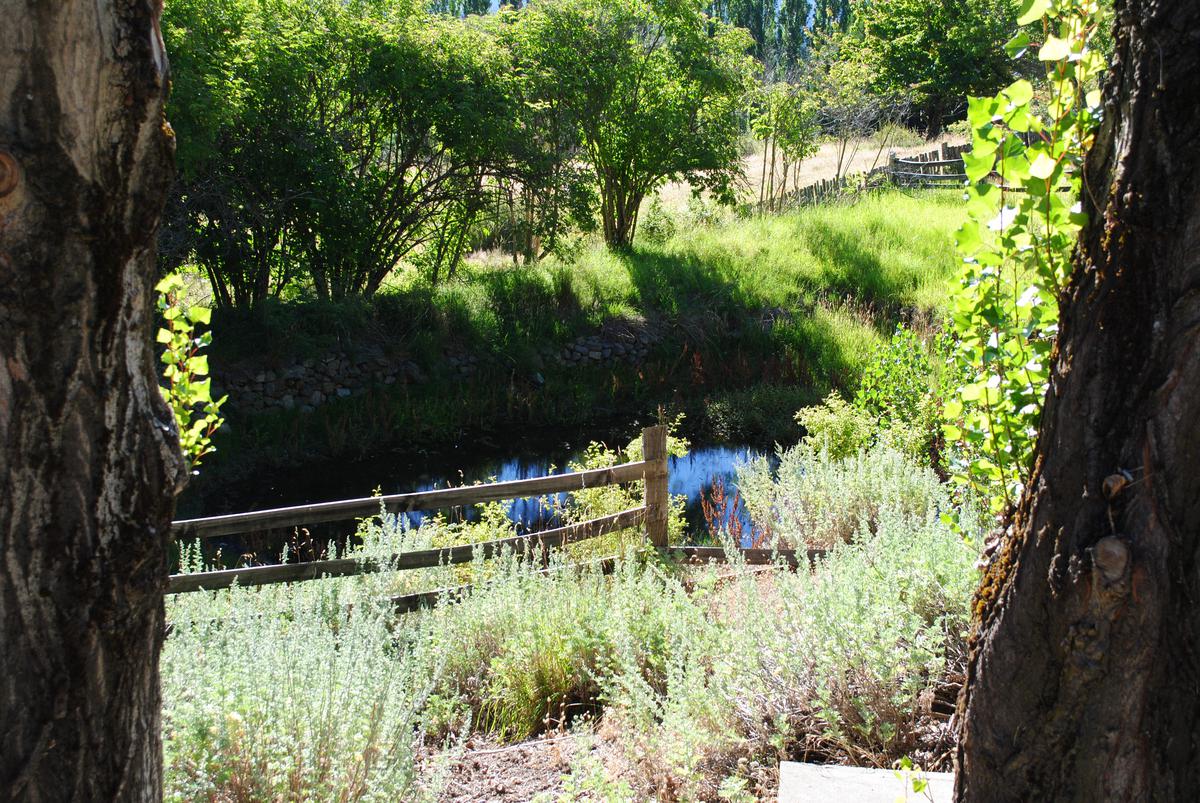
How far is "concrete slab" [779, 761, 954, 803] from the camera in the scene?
2580mm

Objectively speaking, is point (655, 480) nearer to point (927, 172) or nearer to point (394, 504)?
point (394, 504)

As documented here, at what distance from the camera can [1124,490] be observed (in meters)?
1.62

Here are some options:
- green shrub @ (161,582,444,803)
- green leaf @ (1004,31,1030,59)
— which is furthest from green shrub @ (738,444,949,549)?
green leaf @ (1004,31,1030,59)

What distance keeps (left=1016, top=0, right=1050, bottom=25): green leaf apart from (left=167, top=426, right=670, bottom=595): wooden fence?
3855 mm

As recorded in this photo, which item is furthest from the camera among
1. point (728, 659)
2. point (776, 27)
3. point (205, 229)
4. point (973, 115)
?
point (776, 27)

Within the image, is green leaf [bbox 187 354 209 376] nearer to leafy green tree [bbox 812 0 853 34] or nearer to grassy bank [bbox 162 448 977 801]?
grassy bank [bbox 162 448 977 801]

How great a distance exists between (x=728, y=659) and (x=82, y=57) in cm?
280

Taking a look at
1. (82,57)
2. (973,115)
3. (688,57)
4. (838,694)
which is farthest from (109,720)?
Result: (688,57)

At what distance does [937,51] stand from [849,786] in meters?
36.0

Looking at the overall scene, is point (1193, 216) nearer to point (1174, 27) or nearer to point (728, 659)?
point (1174, 27)

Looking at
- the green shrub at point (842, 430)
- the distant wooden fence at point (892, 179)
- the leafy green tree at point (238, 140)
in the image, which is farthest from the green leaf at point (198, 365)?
the distant wooden fence at point (892, 179)

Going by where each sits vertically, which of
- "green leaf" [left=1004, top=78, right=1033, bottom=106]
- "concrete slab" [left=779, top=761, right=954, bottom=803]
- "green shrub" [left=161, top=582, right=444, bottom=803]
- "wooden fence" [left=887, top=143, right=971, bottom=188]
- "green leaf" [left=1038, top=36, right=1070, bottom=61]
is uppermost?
"wooden fence" [left=887, top=143, right=971, bottom=188]

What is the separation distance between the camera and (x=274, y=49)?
40.5ft

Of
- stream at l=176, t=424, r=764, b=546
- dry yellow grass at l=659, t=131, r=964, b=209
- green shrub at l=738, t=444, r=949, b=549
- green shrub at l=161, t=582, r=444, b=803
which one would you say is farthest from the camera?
dry yellow grass at l=659, t=131, r=964, b=209
